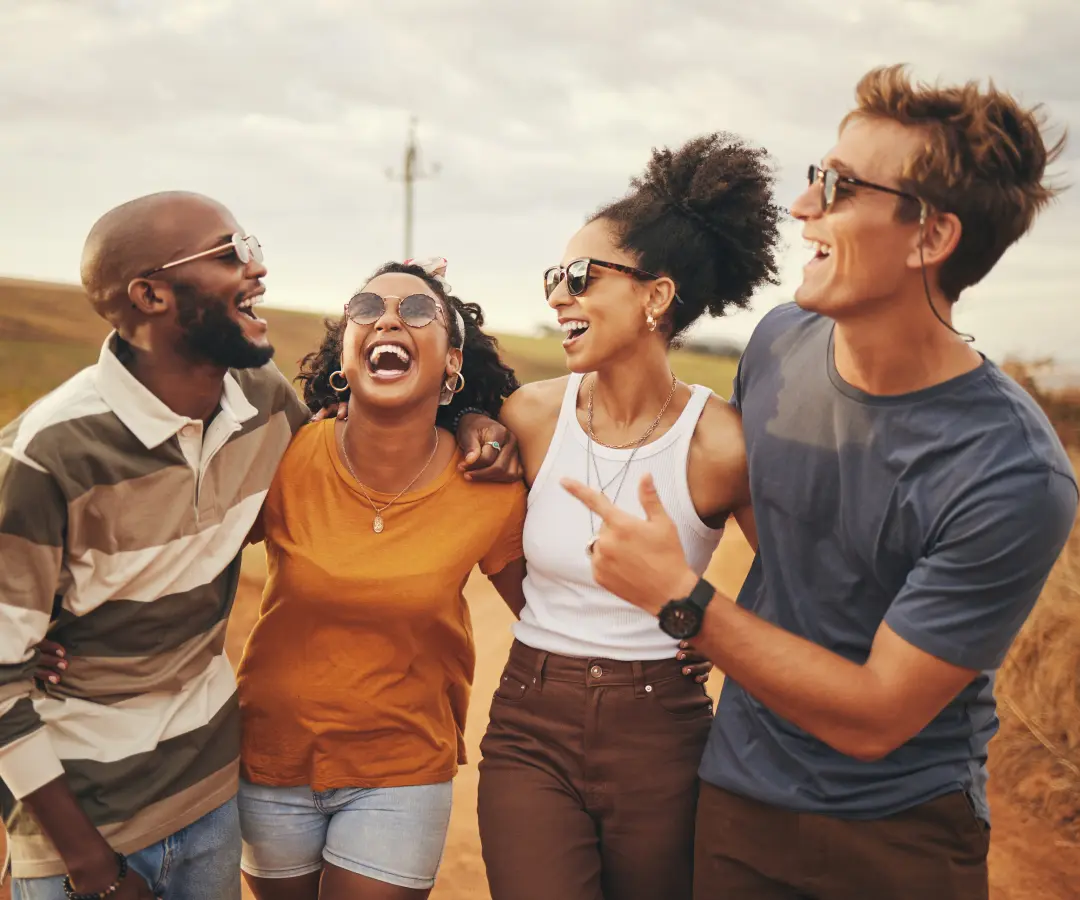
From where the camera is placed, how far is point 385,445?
3.38m

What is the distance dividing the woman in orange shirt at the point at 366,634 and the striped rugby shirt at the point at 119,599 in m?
0.19

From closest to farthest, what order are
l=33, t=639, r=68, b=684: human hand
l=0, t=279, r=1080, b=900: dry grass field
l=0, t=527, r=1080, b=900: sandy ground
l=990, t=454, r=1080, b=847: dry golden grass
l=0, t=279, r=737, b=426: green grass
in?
1. l=33, t=639, r=68, b=684: human hand
2. l=0, t=527, r=1080, b=900: sandy ground
3. l=0, t=279, r=1080, b=900: dry grass field
4. l=990, t=454, r=1080, b=847: dry golden grass
5. l=0, t=279, r=737, b=426: green grass

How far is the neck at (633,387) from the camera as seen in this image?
3521 mm

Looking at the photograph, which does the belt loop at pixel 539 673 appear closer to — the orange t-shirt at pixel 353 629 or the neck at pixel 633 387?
the orange t-shirt at pixel 353 629

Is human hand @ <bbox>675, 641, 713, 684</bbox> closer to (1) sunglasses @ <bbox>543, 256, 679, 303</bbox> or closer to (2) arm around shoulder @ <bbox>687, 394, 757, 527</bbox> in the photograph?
(2) arm around shoulder @ <bbox>687, 394, 757, 527</bbox>

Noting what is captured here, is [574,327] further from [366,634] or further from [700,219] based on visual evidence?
[366,634]

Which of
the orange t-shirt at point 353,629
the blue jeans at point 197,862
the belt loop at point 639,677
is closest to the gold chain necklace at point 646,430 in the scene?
the orange t-shirt at point 353,629

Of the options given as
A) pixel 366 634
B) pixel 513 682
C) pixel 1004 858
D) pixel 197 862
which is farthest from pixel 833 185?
pixel 1004 858

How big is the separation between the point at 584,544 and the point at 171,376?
1.30 meters

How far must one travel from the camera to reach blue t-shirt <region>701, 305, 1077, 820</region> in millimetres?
2539

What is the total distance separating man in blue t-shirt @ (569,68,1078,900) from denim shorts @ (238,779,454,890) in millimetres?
833

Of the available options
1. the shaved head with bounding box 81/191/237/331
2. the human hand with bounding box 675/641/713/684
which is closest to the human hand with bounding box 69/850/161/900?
the shaved head with bounding box 81/191/237/331

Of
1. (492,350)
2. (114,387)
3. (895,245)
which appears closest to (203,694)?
(114,387)

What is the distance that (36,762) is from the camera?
8.73 feet
